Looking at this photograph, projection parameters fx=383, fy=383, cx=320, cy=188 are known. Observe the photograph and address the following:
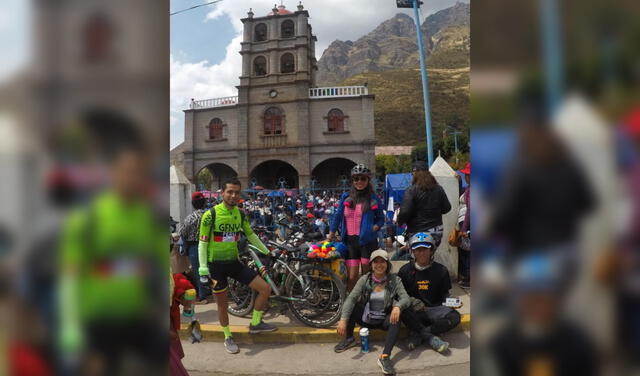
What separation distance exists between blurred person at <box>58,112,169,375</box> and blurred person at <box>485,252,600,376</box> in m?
0.69

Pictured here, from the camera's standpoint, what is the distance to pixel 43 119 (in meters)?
0.64

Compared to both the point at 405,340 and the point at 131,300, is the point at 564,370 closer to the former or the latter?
the point at 131,300

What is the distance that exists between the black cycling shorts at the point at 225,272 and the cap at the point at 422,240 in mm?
1825

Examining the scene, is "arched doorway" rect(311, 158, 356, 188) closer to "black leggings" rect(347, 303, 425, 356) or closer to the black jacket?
the black jacket

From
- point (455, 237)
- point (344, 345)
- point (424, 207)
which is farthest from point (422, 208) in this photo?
point (344, 345)

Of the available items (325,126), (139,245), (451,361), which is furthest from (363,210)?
(325,126)

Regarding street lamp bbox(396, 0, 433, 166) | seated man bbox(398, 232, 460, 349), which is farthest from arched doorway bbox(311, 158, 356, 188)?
seated man bbox(398, 232, 460, 349)

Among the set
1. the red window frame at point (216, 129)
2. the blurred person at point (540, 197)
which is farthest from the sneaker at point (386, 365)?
the red window frame at point (216, 129)

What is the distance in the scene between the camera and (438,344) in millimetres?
3838

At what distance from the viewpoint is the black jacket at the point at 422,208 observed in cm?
450

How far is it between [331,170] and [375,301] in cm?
3024

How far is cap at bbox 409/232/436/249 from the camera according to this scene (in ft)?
13.6

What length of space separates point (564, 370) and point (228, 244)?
3653mm

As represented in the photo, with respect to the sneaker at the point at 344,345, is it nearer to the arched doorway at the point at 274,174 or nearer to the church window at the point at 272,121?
the church window at the point at 272,121
